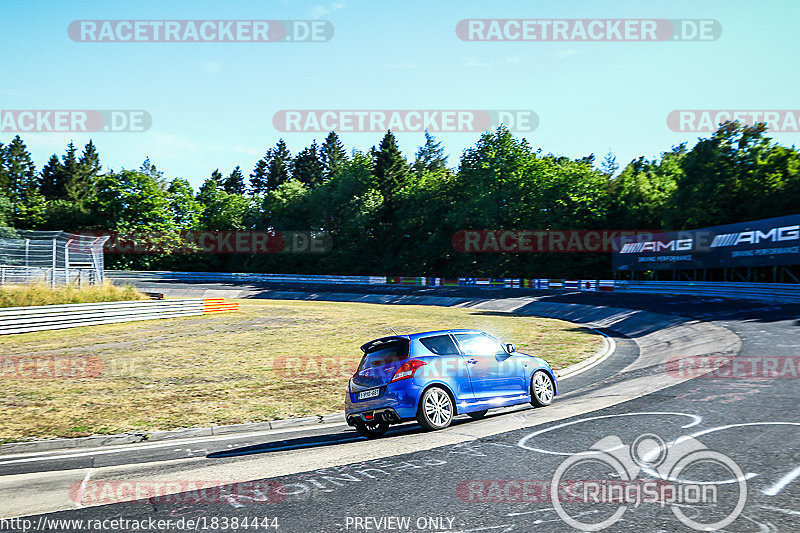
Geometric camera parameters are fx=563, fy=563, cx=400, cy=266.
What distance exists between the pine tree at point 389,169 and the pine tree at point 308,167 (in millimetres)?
29310

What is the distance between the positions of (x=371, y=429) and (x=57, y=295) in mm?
22977

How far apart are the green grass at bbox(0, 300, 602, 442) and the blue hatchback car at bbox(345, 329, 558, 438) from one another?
2626mm

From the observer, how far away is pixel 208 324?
88.1 ft

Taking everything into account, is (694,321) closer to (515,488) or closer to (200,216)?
(515,488)

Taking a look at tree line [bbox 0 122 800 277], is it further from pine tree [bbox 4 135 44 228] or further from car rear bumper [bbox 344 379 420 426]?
car rear bumper [bbox 344 379 420 426]

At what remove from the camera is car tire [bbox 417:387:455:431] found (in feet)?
30.5

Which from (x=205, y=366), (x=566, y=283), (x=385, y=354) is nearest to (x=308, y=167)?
(x=566, y=283)

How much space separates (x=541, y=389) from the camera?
1120 centimetres

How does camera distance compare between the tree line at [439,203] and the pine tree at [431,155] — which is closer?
the tree line at [439,203]

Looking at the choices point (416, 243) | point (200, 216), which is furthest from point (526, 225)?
point (200, 216)

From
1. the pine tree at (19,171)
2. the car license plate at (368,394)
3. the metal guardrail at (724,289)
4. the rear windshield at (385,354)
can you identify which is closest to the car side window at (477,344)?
the rear windshield at (385,354)

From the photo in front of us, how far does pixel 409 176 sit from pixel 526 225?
2657 cm

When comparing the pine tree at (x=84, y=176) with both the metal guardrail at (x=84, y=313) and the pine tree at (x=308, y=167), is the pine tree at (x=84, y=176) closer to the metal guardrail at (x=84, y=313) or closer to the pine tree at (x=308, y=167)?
the pine tree at (x=308, y=167)

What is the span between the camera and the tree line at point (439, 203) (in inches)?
2056
